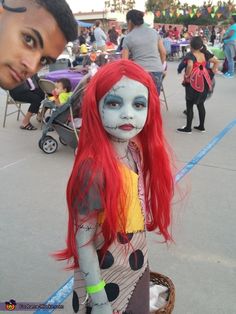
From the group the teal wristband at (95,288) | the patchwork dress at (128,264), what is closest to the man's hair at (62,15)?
the patchwork dress at (128,264)

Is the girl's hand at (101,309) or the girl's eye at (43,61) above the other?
the girl's eye at (43,61)

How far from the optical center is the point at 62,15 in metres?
1.09

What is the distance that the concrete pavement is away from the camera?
239 cm

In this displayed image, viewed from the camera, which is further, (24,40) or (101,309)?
(101,309)

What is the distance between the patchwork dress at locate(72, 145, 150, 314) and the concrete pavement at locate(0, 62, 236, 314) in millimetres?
745

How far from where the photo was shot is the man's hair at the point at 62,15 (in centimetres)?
106

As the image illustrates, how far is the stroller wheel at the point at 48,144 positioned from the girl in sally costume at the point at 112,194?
3.29 metres

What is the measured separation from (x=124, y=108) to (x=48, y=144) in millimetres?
3535

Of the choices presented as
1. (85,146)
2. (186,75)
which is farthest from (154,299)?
(186,75)

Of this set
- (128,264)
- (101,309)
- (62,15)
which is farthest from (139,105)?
(101,309)

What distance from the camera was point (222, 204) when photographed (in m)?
3.46

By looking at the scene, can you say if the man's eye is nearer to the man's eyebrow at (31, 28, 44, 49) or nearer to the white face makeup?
the man's eyebrow at (31, 28, 44, 49)

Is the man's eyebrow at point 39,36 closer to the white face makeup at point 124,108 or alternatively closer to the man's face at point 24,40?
the man's face at point 24,40

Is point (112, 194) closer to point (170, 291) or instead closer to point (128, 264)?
point (128, 264)
